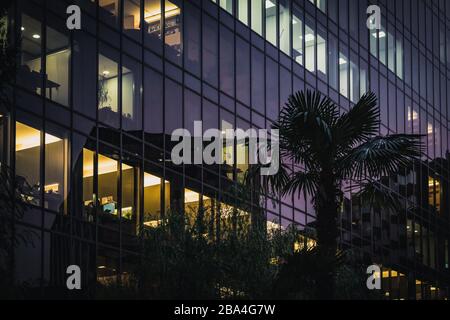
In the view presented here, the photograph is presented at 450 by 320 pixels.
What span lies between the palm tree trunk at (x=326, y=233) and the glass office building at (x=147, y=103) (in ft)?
12.3

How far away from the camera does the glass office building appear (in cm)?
2698

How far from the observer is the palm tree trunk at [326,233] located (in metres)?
20.6

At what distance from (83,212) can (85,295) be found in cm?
269

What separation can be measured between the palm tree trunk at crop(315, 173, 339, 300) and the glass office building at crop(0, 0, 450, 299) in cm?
376

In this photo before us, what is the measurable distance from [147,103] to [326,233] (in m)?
11.9

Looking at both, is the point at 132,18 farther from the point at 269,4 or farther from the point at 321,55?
the point at 321,55

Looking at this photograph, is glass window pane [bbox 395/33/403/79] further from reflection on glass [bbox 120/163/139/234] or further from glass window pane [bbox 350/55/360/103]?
reflection on glass [bbox 120/163/139/234]

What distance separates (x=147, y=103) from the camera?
31.7 m

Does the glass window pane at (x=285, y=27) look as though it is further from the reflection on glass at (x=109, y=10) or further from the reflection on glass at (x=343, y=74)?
the reflection on glass at (x=109, y=10)

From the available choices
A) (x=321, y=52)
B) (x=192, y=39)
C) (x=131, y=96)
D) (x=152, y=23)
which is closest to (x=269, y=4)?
(x=321, y=52)

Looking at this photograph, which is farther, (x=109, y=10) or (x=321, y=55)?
(x=321, y=55)

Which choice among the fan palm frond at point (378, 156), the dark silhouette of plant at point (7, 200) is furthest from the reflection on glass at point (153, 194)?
the fan palm frond at point (378, 156)

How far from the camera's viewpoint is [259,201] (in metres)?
26.7
